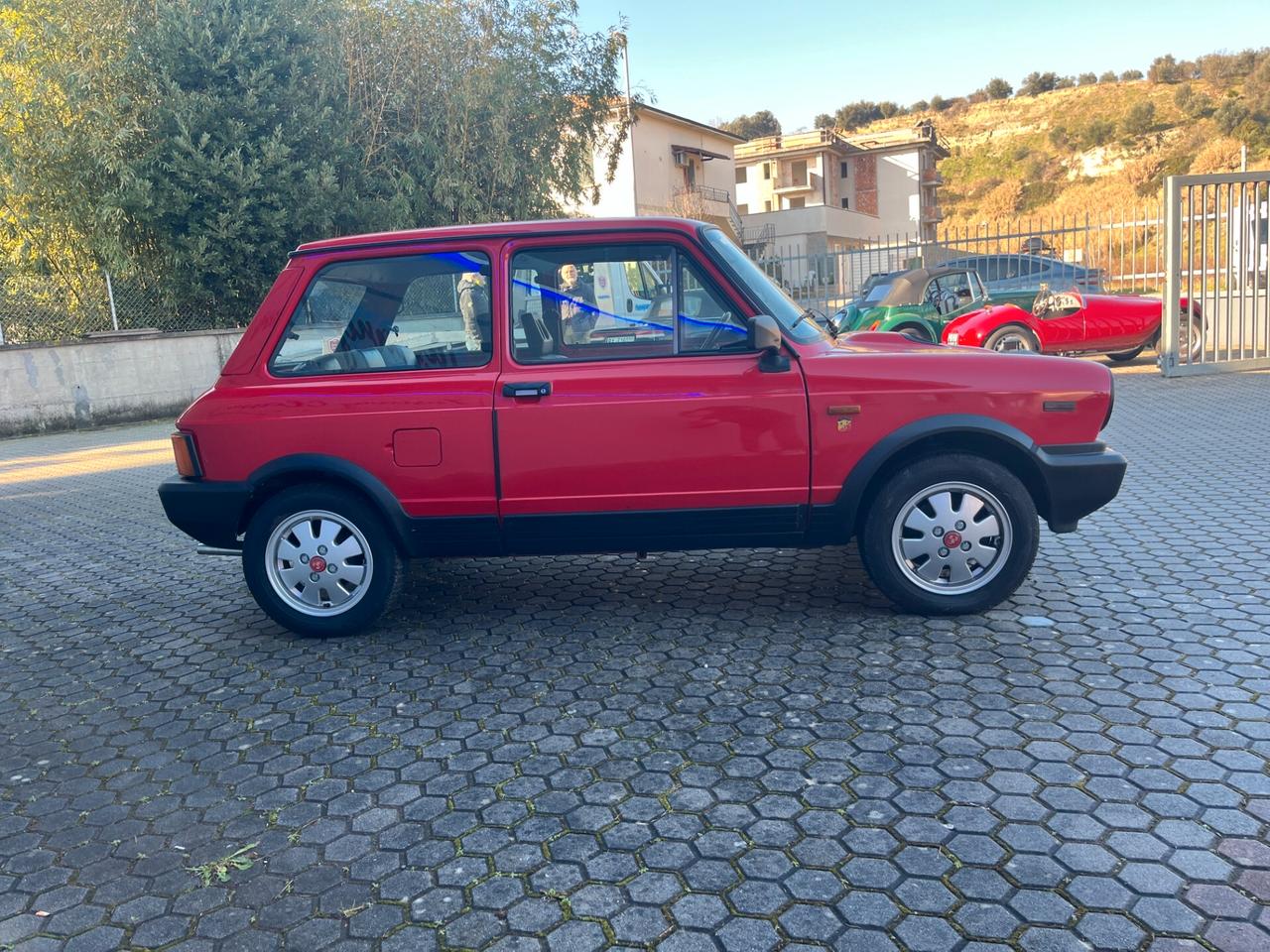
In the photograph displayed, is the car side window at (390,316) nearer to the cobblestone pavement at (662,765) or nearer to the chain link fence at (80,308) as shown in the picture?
the cobblestone pavement at (662,765)

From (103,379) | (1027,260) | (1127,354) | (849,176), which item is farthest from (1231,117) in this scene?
(103,379)

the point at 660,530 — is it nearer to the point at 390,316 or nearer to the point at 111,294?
the point at 390,316

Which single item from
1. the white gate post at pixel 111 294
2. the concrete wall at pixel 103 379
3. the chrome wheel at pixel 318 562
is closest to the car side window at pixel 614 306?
the chrome wheel at pixel 318 562

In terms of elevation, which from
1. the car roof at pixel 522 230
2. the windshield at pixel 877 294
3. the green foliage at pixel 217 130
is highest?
the green foliage at pixel 217 130

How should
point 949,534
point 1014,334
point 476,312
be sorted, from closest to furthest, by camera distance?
point 949,534 → point 476,312 → point 1014,334

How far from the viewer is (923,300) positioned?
583 inches

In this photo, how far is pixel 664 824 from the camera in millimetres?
3082

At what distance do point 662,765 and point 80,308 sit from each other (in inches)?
632

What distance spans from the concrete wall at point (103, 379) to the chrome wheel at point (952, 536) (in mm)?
15127

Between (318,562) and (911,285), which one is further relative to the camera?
(911,285)

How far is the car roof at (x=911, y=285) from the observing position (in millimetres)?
14781

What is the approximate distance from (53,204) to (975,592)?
1701 cm

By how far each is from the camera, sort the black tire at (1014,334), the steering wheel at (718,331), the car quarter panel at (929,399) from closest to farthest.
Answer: the car quarter panel at (929,399), the steering wheel at (718,331), the black tire at (1014,334)

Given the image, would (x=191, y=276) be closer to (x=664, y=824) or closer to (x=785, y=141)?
(x=664, y=824)
